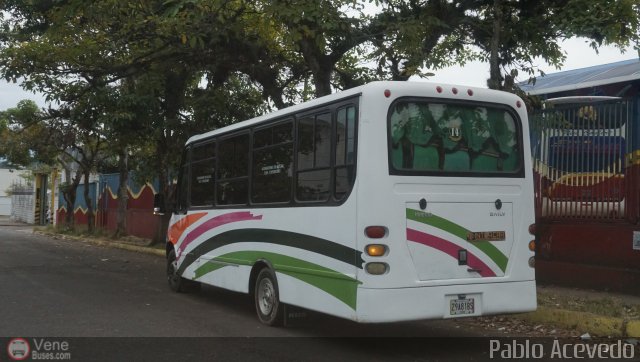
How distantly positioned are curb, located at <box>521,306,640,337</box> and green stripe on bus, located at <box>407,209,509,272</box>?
5.79ft

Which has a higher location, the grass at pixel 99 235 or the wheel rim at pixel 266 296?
the wheel rim at pixel 266 296

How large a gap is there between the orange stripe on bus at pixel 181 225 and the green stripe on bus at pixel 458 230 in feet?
14.7

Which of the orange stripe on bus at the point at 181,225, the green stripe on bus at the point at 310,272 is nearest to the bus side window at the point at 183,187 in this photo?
the orange stripe on bus at the point at 181,225

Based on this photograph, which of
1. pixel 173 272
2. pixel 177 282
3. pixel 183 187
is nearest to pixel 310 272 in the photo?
pixel 183 187

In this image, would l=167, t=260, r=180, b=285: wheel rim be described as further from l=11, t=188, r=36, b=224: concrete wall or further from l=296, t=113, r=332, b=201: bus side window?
l=11, t=188, r=36, b=224: concrete wall

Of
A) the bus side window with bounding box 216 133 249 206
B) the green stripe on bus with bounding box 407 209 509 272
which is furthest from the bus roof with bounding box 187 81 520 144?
the green stripe on bus with bounding box 407 209 509 272

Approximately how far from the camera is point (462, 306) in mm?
6320

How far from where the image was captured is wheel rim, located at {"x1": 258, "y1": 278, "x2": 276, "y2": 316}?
7.86 meters

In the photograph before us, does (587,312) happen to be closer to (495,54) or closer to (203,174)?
(495,54)

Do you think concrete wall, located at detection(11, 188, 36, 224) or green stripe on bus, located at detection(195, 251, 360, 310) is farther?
concrete wall, located at detection(11, 188, 36, 224)

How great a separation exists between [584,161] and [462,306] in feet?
16.0

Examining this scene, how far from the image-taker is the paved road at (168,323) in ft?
22.2

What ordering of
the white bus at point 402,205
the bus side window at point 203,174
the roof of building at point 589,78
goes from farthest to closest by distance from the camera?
1. the roof of building at point 589,78
2. the bus side window at point 203,174
3. the white bus at point 402,205

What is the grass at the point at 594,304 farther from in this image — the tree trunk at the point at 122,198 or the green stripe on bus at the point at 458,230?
the tree trunk at the point at 122,198
